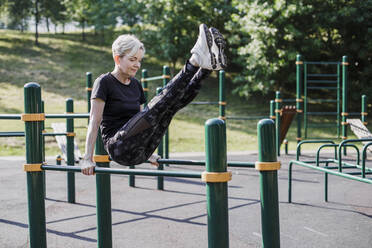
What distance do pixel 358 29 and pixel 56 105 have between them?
12.6 metres

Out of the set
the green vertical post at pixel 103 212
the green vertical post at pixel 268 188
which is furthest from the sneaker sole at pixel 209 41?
the green vertical post at pixel 103 212

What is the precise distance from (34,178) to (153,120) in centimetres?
97

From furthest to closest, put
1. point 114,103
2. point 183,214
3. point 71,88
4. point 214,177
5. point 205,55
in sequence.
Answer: point 71,88, point 183,214, point 114,103, point 205,55, point 214,177

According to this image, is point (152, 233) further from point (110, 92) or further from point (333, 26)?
point (333, 26)

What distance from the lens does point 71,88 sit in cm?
1958

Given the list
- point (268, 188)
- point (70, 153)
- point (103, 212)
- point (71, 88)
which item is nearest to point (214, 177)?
point (268, 188)

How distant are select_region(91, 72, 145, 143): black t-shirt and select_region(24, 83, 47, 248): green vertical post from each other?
46 cm

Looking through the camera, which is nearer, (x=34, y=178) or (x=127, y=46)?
(x=127, y=46)

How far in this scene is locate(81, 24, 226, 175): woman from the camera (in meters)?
2.41

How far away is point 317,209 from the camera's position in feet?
15.8

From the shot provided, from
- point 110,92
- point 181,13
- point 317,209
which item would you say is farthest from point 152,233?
point 181,13

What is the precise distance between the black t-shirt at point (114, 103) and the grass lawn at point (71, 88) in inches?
295

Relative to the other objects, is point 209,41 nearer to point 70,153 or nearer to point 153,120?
point 153,120

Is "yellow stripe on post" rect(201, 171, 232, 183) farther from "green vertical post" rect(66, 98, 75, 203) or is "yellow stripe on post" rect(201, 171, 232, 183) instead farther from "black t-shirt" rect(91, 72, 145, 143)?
"green vertical post" rect(66, 98, 75, 203)
